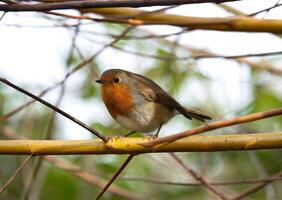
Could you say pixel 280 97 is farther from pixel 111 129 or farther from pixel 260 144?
pixel 260 144

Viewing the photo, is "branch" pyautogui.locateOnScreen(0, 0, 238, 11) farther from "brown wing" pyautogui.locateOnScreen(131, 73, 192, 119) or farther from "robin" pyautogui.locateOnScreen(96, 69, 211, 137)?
"brown wing" pyautogui.locateOnScreen(131, 73, 192, 119)

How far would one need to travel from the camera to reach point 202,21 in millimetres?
3273

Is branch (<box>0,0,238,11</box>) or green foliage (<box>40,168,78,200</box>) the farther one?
green foliage (<box>40,168,78,200</box>)

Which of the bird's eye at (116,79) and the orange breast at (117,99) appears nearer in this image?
the orange breast at (117,99)

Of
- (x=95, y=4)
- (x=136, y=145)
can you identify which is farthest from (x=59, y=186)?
(x=95, y=4)

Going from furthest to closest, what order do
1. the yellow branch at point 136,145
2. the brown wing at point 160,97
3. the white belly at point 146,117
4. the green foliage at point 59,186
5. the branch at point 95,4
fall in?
the green foliage at point 59,186 → the brown wing at point 160,97 → the white belly at point 146,117 → the yellow branch at point 136,145 → the branch at point 95,4

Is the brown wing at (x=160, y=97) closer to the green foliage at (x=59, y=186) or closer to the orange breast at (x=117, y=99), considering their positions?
the orange breast at (x=117, y=99)

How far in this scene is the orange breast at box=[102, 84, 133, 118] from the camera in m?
4.07

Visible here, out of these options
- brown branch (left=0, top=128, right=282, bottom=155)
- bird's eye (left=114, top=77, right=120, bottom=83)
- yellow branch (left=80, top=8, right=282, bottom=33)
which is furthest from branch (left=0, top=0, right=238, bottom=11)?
bird's eye (left=114, top=77, right=120, bottom=83)

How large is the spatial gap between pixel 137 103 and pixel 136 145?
179 cm

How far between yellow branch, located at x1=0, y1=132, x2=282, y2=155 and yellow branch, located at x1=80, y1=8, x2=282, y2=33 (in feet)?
2.93

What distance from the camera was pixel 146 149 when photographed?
231 cm

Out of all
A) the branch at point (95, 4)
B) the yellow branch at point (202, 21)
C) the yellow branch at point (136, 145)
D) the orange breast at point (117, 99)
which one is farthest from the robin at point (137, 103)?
the branch at point (95, 4)

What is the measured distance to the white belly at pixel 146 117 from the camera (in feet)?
13.3
